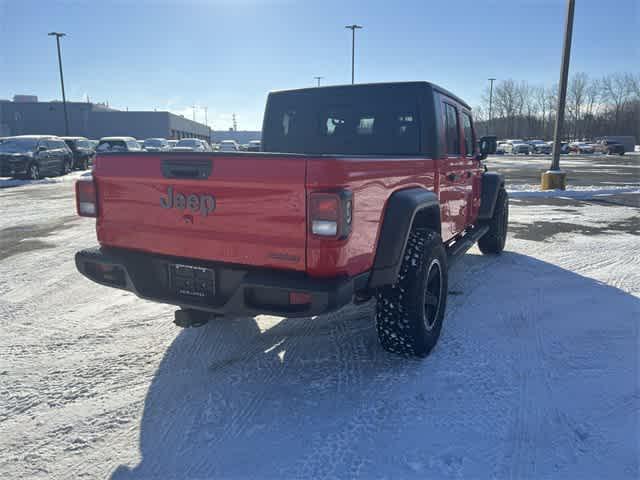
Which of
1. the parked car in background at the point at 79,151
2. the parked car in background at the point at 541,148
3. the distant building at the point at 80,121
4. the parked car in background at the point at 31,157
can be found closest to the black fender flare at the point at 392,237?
the parked car in background at the point at 31,157

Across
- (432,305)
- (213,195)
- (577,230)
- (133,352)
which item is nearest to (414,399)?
(432,305)

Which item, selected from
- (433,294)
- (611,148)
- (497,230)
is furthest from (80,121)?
(433,294)

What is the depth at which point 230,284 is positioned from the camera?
275cm

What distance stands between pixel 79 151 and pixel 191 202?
82.2ft

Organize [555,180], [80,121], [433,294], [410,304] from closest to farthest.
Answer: [410,304]
[433,294]
[555,180]
[80,121]

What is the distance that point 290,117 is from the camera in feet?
15.7

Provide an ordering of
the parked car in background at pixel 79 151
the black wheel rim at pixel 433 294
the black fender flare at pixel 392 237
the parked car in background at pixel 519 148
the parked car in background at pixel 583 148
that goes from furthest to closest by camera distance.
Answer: the parked car in background at pixel 519 148 → the parked car in background at pixel 583 148 → the parked car in background at pixel 79 151 → the black wheel rim at pixel 433 294 → the black fender flare at pixel 392 237

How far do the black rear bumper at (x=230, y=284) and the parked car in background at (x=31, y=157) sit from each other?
18.1 m

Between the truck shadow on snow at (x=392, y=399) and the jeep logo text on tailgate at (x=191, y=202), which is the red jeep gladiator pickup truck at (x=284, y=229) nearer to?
the jeep logo text on tailgate at (x=191, y=202)

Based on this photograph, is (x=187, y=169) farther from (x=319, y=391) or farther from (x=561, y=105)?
(x=561, y=105)

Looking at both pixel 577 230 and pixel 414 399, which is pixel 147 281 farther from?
pixel 577 230

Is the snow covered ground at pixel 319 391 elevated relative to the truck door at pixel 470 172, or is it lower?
lower

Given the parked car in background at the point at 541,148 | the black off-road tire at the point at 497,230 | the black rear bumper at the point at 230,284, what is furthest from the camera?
the parked car in background at the point at 541,148

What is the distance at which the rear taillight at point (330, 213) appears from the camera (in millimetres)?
2438
